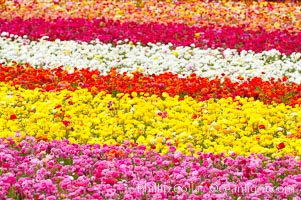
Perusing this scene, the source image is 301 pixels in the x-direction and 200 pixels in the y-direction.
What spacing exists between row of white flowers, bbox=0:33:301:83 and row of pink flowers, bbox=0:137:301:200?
11.8 ft

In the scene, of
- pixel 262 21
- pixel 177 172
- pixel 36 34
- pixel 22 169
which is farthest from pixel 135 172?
pixel 262 21

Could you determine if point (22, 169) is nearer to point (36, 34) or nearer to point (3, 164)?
point (3, 164)

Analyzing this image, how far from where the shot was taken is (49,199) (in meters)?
4.66

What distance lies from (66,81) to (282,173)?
4.10 meters

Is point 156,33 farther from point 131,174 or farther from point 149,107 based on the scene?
point 131,174

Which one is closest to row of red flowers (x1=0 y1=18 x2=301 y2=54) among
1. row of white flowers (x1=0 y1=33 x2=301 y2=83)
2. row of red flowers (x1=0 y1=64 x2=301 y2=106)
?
row of white flowers (x1=0 y1=33 x2=301 y2=83)

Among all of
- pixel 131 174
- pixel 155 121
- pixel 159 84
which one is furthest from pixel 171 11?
pixel 131 174

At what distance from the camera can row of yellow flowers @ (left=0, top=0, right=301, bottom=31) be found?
1472cm

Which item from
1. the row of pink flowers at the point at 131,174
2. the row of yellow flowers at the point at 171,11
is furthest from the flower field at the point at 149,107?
the row of yellow flowers at the point at 171,11

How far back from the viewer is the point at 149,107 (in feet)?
24.7

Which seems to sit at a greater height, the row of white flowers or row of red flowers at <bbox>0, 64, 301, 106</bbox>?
row of red flowers at <bbox>0, 64, 301, 106</bbox>

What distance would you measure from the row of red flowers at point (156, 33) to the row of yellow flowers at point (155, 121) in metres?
3.85

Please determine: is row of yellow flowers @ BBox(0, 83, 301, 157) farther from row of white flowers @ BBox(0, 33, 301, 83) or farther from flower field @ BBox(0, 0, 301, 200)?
row of white flowers @ BBox(0, 33, 301, 83)

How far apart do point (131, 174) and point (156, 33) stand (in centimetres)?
769
